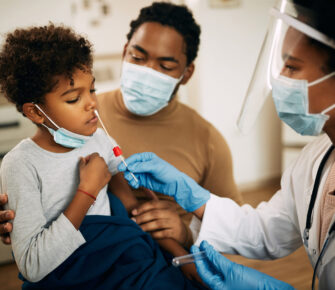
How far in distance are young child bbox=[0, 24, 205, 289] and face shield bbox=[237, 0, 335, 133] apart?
1.72 ft

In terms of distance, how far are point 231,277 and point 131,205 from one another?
439 millimetres

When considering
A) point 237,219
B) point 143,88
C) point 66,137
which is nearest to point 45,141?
point 66,137

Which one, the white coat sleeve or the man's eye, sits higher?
the man's eye

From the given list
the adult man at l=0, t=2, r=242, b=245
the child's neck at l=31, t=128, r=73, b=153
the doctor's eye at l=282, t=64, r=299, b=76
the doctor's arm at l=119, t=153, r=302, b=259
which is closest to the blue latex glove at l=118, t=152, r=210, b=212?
the doctor's arm at l=119, t=153, r=302, b=259

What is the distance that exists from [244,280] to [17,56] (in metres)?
0.89

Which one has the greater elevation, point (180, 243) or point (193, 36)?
point (193, 36)

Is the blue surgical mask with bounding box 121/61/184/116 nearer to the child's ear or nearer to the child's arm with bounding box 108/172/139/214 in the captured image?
the child's arm with bounding box 108/172/139/214

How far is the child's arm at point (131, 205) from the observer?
1.04m

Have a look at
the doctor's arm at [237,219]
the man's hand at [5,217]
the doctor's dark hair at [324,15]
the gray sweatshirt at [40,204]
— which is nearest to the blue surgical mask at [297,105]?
the doctor's dark hair at [324,15]

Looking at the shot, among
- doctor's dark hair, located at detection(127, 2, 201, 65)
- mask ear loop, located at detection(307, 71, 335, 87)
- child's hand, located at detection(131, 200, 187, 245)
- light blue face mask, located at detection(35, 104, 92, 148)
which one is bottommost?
child's hand, located at detection(131, 200, 187, 245)

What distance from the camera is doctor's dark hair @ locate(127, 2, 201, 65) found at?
128cm

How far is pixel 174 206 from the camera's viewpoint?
127 centimetres

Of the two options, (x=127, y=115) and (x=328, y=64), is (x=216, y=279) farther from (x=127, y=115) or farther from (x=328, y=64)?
(x=127, y=115)

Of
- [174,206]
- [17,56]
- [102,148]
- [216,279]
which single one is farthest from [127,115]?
[216,279]
